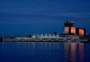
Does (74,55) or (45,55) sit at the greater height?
(74,55)

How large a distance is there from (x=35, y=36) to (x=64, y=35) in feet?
32.8

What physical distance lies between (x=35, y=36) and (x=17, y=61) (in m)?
99.1

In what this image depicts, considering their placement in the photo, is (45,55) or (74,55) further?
(45,55)

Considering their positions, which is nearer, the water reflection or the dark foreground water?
the water reflection

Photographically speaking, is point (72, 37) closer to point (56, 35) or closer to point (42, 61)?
point (56, 35)

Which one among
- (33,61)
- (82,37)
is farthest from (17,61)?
(82,37)

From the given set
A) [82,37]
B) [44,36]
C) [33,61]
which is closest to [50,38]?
[44,36]

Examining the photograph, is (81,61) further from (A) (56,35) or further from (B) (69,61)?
(A) (56,35)

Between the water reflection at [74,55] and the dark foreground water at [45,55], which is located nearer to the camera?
the water reflection at [74,55]

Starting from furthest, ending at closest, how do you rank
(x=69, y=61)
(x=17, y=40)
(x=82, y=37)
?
(x=17, y=40), (x=82, y=37), (x=69, y=61)

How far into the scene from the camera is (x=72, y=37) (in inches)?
4835

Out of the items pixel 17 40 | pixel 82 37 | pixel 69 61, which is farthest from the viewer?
pixel 17 40

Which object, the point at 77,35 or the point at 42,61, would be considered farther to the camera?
the point at 77,35

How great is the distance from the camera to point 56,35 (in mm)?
128625
